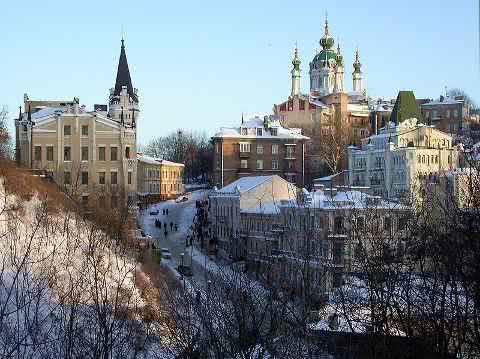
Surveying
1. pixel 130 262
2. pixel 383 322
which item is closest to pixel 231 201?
pixel 130 262

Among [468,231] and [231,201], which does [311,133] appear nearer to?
[231,201]

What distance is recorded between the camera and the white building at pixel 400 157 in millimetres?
49291

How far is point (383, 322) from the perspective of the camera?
1195 cm

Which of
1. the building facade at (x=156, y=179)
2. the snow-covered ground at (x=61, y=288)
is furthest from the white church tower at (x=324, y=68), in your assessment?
the snow-covered ground at (x=61, y=288)

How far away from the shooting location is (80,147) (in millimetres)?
45469

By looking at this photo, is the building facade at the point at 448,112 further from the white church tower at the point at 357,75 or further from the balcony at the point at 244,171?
the balcony at the point at 244,171

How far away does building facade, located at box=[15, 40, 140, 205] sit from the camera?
148ft

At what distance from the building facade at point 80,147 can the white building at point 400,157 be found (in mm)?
14295

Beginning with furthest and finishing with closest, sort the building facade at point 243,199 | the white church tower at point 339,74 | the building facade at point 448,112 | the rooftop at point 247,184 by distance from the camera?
1. the white church tower at point 339,74
2. the building facade at point 448,112
3. the rooftop at point 247,184
4. the building facade at point 243,199

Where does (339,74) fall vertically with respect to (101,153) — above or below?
above

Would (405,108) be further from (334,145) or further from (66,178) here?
(66,178)

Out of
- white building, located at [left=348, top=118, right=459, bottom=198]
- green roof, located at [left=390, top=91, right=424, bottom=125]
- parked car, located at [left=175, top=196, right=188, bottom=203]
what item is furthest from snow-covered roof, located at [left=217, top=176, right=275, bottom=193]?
parked car, located at [left=175, top=196, right=188, bottom=203]

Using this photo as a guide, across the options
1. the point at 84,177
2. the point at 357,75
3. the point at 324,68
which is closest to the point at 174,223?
the point at 84,177

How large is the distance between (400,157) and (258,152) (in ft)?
48.6
